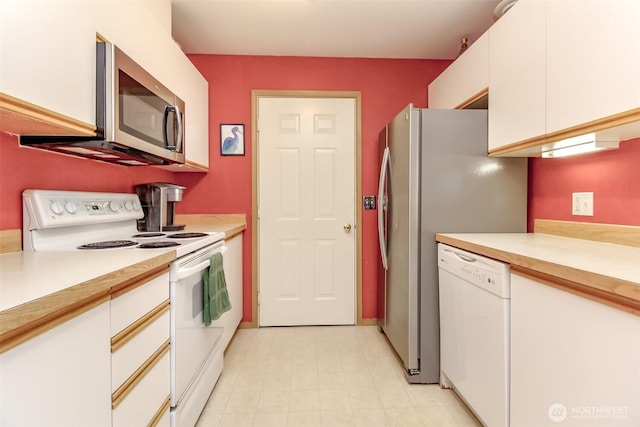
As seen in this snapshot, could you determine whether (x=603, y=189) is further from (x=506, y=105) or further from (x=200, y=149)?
(x=200, y=149)

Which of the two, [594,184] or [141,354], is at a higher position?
[594,184]

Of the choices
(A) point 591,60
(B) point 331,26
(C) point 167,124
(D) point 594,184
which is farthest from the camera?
A: (B) point 331,26

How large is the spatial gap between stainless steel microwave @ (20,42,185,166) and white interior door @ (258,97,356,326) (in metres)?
1.08

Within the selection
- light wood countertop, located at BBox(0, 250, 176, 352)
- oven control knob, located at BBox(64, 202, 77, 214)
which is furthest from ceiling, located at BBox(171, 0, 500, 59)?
light wood countertop, located at BBox(0, 250, 176, 352)

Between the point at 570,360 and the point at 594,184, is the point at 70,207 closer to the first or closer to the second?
the point at 570,360

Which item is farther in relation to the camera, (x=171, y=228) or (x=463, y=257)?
(x=171, y=228)

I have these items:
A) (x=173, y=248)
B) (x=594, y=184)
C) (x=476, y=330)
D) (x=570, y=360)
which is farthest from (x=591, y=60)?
(x=173, y=248)

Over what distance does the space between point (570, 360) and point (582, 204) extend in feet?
3.38

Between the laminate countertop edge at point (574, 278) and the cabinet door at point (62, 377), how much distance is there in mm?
1335

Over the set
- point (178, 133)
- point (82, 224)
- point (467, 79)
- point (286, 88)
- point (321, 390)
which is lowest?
point (321, 390)

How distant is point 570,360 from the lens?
970 millimetres

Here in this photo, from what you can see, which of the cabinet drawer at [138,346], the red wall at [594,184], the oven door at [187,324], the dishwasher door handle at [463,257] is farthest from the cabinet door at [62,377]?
the red wall at [594,184]

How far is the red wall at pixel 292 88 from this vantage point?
2.80 meters

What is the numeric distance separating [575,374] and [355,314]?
2028 millimetres
